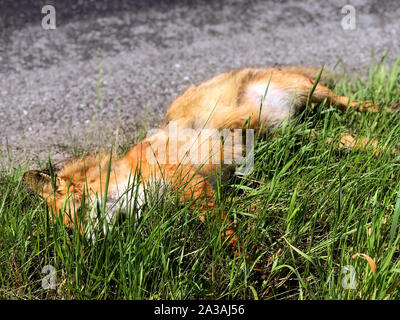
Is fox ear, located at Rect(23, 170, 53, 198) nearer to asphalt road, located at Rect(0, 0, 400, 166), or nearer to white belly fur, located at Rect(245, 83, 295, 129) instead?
asphalt road, located at Rect(0, 0, 400, 166)

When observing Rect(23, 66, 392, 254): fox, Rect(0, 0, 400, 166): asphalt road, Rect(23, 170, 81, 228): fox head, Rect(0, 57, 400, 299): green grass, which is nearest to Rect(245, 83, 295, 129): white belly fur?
Rect(23, 66, 392, 254): fox

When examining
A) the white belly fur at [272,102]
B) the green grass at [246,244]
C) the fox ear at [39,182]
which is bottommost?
the green grass at [246,244]

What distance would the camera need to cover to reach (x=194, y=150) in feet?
9.43

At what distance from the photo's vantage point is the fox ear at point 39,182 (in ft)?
8.52

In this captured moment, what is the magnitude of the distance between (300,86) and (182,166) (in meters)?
1.19

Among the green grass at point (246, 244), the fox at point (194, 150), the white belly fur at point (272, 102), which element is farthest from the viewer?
the white belly fur at point (272, 102)

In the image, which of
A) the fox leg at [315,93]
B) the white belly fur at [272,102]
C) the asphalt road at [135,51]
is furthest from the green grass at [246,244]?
the asphalt road at [135,51]

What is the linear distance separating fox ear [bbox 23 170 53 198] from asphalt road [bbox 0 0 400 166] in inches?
33.9

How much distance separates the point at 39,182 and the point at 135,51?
2.36 meters

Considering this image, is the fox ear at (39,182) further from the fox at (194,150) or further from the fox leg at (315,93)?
the fox leg at (315,93)

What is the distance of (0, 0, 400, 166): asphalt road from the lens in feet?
12.8

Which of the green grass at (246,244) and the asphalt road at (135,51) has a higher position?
the asphalt road at (135,51)

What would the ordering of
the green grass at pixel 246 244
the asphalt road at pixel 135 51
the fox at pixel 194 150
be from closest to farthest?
the green grass at pixel 246 244
the fox at pixel 194 150
the asphalt road at pixel 135 51

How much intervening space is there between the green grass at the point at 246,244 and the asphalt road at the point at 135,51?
1222 millimetres
